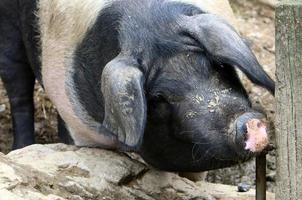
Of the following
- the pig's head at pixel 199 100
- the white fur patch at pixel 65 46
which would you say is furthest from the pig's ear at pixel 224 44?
the white fur patch at pixel 65 46

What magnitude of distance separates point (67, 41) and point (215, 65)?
752 millimetres

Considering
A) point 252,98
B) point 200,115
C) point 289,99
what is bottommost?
point 252,98

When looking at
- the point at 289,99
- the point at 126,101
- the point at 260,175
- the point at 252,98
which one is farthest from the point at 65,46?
the point at 252,98

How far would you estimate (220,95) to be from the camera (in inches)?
108

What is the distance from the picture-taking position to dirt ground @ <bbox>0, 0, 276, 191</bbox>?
172 inches

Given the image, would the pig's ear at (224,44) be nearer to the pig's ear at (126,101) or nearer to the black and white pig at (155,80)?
the black and white pig at (155,80)

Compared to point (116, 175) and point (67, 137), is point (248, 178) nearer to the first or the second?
point (67, 137)

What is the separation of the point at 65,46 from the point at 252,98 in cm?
137

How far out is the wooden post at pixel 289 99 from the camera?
2.44 metres

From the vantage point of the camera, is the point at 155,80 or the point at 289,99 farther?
the point at 155,80

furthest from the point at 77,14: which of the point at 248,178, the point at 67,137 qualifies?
the point at 248,178

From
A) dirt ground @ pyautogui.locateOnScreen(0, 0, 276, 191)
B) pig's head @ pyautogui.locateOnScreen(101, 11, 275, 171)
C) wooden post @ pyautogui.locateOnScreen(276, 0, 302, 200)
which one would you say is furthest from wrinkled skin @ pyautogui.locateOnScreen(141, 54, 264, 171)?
dirt ground @ pyautogui.locateOnScreen(0, 0, 276, 191)

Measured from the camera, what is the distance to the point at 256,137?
2.55 metres

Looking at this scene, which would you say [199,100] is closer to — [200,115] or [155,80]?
[200,115]
